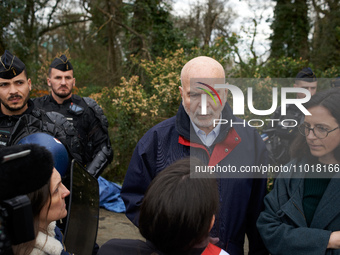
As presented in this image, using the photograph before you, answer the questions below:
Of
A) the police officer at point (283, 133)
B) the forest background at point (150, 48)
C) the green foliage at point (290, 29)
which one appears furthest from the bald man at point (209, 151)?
the green foliage at point (290, 29)

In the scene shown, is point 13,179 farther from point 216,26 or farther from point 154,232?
point 216,26

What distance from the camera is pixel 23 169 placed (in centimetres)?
120

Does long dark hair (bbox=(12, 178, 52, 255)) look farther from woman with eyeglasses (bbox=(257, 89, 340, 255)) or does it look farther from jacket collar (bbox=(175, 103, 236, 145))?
woman with eyeglasses (bbox=(257, 89, 340, 255))

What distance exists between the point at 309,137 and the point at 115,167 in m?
4.83

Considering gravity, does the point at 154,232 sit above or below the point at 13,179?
below

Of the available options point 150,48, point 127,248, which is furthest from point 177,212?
point 150,48

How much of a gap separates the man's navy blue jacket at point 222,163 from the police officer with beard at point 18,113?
1036 mm

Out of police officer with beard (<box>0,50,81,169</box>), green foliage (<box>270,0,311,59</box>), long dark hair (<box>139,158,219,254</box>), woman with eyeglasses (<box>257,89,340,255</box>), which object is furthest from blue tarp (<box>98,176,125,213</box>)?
green foliage (<box>270,0,311,59</box>)

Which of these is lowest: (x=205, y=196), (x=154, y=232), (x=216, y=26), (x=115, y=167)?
(x=115, y=167)

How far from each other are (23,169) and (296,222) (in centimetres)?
134

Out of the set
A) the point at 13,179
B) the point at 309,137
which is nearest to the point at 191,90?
the point at 309,137

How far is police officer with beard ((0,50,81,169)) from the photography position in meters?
2.67

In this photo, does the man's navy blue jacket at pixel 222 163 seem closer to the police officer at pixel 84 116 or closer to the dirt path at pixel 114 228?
the police officer at pixel 84 116

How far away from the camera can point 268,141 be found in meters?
4.29
